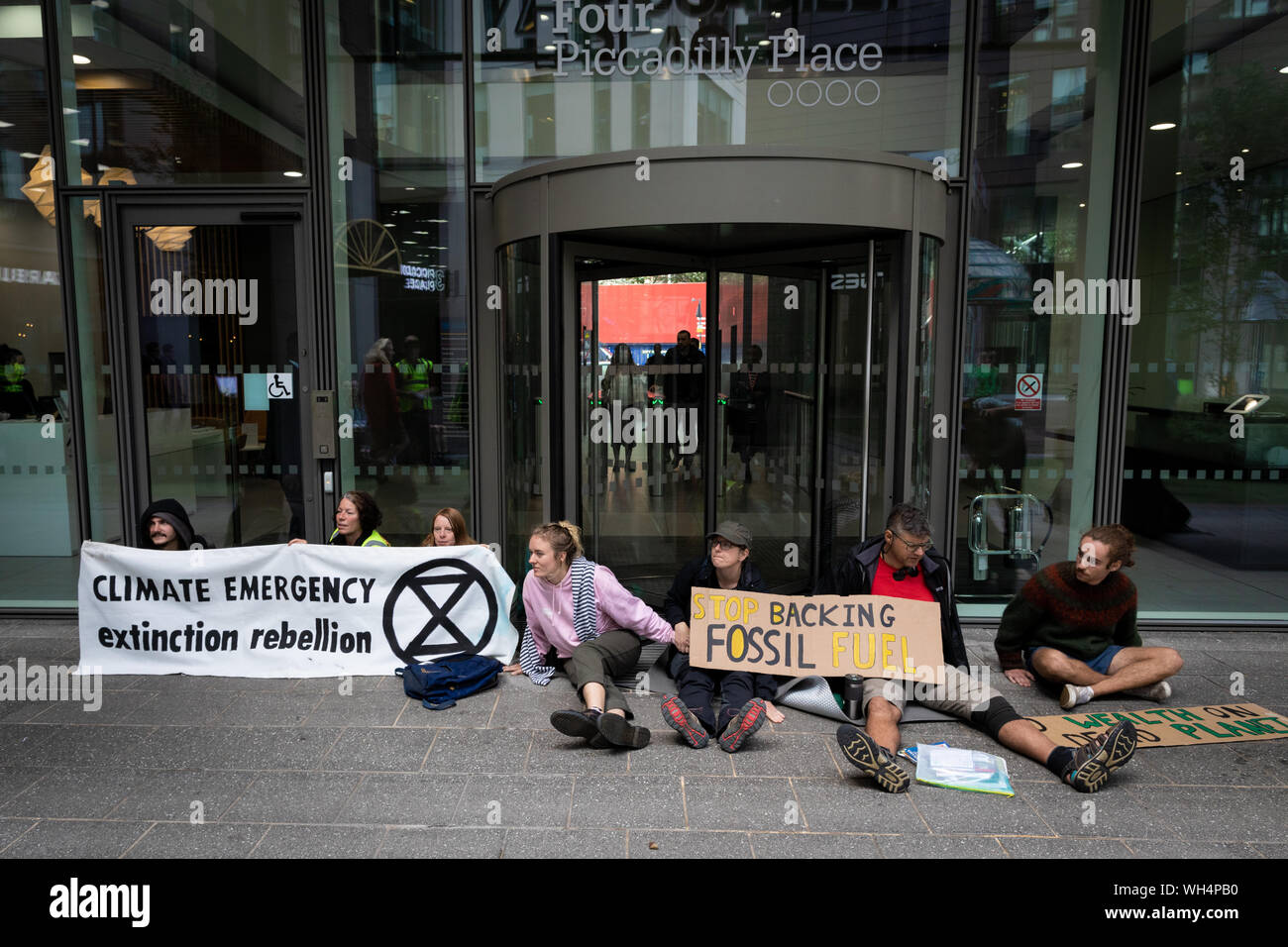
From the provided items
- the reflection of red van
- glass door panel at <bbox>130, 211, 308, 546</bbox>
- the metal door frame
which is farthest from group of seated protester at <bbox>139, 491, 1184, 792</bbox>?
glass door panel at <bbox>130, 211, 308, 546</bbox>

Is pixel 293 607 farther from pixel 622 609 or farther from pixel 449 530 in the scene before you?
pixel 622 609

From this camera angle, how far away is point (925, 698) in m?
5.16

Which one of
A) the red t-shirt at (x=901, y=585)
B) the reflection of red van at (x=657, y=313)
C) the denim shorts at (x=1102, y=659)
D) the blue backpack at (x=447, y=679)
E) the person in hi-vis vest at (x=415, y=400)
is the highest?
the reflection of red van at (x=657, y=313)

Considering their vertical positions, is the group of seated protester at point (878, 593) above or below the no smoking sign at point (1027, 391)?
below

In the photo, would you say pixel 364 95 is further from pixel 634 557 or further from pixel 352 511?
pixel 634 557

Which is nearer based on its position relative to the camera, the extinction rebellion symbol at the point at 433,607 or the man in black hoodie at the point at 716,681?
the man in black hoodie at the point at 716,681

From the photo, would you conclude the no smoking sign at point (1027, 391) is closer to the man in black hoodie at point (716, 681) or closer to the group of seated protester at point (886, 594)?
the group of seated protester at point (886, 594)

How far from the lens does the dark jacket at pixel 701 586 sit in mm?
5316

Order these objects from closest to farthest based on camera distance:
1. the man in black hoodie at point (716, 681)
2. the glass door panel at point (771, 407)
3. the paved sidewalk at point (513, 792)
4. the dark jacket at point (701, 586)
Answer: the paved sidewalk at point (513, 792), the man in black hoodie at point (716, 681), the dark jacket at point (701, 586), the glass door panel at point (771, 407)

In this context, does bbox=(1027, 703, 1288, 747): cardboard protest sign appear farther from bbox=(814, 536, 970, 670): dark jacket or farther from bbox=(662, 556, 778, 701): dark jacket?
bbox=(662, 556, 778, 701): dark jacket

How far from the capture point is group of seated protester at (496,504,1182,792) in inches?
190

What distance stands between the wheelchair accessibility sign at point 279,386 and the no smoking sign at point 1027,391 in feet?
19.6

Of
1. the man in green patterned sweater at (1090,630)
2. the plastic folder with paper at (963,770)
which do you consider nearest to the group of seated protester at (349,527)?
the plastic folder with paper at (963,770)

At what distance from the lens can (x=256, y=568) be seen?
5.86m
